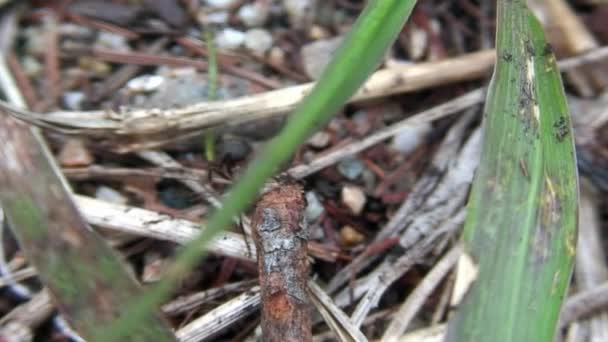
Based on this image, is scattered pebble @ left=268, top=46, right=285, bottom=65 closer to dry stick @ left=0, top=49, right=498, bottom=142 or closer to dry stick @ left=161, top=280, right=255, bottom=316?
dry stick @ left=0, top=49, right=498, bottom=142

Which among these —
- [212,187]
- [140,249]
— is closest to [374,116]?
[212,187]

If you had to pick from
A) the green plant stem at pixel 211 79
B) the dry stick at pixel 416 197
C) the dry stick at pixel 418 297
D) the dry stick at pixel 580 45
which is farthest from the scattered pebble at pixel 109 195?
the dry stick at pixel 580 45

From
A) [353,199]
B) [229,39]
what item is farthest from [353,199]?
[229,39]

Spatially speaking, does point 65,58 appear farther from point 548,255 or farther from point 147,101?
point 548,255

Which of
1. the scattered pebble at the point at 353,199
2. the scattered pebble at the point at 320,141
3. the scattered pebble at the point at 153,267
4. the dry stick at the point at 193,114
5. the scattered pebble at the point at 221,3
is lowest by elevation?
the scattered pebble at the point at 153,267

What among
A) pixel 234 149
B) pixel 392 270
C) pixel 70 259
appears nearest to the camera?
pixel 70 259

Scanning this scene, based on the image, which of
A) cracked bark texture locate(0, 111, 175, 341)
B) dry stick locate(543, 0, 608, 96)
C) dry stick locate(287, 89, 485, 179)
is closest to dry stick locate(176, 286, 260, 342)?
cracked bark texture locate(0, 111, 175, 341)

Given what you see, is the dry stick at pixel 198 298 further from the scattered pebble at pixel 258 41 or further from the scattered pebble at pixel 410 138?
the scattered pebble at pixel 258 41

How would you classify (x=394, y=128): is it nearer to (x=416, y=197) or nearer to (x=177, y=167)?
(x=416, y=197)
